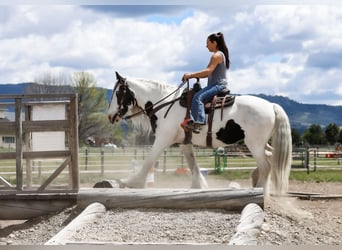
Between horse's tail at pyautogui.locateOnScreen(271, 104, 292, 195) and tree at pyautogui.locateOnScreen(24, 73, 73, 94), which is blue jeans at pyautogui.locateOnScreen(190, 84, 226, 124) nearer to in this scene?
Result: horse's tail at pyautogui.locateOnScreen(271, 104, 292, 195)

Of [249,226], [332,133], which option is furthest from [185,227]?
[332,133]

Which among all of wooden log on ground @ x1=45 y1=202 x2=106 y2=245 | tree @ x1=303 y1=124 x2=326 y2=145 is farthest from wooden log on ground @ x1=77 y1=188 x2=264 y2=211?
tree @ x1=303 y1=124 x2=326 y2=145

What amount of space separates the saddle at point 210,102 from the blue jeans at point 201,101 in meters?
0.08

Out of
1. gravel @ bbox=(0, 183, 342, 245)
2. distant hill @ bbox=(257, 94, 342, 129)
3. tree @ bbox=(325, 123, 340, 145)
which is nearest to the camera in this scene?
A: gravel @ bbox=(0, 183, 342, 245)

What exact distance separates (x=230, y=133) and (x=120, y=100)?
1473 millimetres

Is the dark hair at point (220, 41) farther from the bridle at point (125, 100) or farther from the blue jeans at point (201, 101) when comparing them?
the bridle at point (125, 100)

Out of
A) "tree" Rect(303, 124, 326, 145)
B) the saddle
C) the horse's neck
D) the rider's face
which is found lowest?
"tree" Rect(303, 124, 326, 145)

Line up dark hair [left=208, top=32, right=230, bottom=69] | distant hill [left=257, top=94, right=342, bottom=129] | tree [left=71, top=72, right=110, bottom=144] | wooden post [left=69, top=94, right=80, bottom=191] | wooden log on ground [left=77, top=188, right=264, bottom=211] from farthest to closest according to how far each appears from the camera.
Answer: tree [left=71, top=72, right=110, bottom=144], distant hill [left=257, top=94, right=342, bottom=129], wooden post [left=69, top=94, right=80, bottom=191], dark hair [left=208, top=32, right=230, bottom=69], wooden log on ground [left=77, top=188, right=264, bottom=211]

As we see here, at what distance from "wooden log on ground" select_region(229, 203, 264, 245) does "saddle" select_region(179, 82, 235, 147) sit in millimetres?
1115

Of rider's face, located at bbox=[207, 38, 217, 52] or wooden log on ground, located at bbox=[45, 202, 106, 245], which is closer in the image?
wooden log on ground, located at bbox=[45, 202, 106, 245]

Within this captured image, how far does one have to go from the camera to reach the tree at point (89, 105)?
1162 centimetres

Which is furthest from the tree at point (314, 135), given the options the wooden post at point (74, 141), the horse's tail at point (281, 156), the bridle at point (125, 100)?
the wooden post at point (74, 141)

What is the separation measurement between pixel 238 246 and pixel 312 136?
1355 centimetres

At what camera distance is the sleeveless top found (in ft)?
23.2
